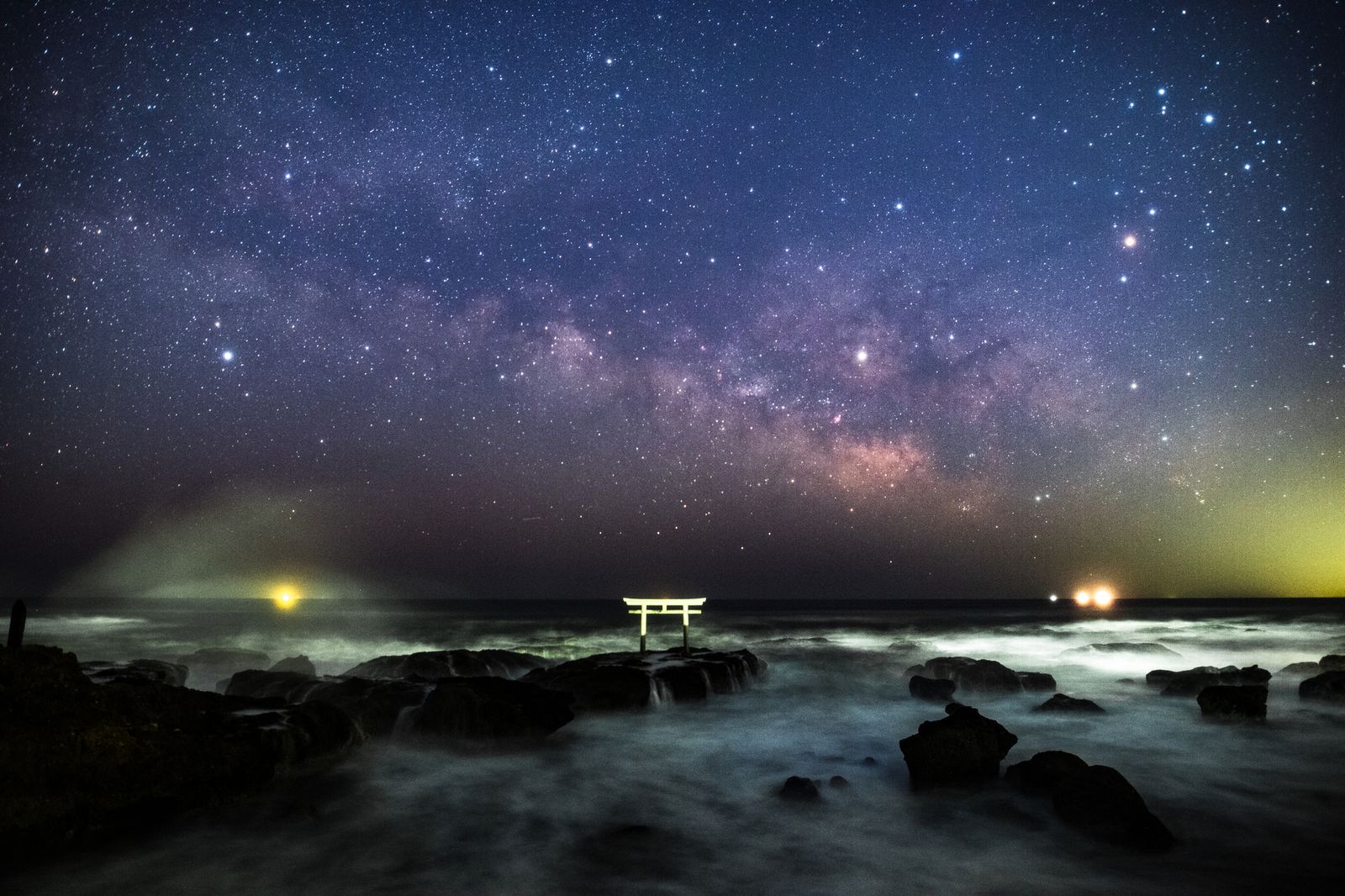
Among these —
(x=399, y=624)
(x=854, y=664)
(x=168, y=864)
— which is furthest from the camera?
(x=399, y=624)

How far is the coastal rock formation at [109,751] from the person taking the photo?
28.4 ft

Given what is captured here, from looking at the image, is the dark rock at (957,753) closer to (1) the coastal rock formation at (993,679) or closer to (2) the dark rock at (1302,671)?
(1) the coastal rock formation at (993,679)

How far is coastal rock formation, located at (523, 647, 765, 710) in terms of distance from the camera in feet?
63.1

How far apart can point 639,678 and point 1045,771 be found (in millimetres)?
11566

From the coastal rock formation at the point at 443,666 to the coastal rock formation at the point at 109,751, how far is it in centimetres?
1132

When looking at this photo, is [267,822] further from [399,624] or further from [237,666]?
[399,624]

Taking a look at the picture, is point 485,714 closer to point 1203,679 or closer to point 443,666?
point 443,666

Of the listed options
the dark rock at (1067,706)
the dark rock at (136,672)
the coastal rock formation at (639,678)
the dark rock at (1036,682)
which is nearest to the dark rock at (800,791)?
the coastal rock formation at (639,678)

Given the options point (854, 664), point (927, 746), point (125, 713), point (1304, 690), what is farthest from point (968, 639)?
point (125, 713)

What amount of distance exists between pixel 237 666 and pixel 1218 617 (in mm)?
97586

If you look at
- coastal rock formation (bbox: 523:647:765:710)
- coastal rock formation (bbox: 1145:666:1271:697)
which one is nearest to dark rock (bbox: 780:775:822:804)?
→ coastal rock formation (bbox: 523:647:765:710)

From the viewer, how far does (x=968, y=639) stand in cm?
5400

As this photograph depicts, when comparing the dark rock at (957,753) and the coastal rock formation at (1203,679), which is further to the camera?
the coastal rock formation at (1203,679)

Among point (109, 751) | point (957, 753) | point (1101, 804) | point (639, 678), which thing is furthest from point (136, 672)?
point (1101, 804)
